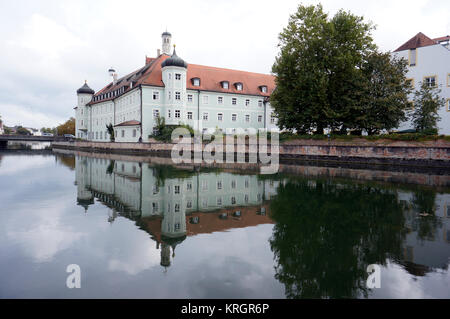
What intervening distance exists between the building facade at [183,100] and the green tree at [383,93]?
26095 millimetres

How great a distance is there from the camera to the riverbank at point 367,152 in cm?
2452

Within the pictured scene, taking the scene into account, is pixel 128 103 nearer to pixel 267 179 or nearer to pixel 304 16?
pixel 304 16

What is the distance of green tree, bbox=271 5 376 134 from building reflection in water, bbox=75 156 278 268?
683 inches

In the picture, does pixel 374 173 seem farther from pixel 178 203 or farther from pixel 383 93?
pixel 178 203

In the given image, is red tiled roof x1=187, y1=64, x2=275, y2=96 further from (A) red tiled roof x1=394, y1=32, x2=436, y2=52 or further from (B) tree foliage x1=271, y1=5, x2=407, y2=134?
(A) red tiled roof x1=394, y1=32, x2=436, y2=52

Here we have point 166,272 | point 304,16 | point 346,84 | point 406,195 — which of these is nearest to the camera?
point 166,272

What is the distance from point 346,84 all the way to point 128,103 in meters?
35.8

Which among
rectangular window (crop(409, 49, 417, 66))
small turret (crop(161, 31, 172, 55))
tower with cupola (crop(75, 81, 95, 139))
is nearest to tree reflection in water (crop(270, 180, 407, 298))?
rectangular window (crop(409, 49, 417, 66))

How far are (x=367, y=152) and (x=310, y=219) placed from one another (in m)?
22.6

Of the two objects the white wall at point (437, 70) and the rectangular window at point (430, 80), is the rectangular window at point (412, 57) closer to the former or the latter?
the white wall at point (437, 70)

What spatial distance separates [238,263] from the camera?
5895 mm

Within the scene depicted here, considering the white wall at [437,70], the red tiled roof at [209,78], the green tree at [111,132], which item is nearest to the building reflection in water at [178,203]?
the white wall at [437,70]

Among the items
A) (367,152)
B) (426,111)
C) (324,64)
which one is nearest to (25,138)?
(324,64)

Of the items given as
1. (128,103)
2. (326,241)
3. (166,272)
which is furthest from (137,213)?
(128,103)
